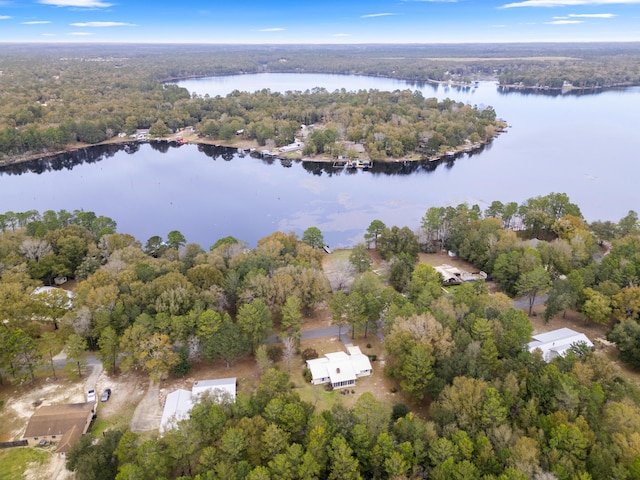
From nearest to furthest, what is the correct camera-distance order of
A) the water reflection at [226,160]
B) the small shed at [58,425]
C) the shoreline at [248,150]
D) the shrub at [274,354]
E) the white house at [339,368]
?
1. the small shed at [58,425]
2. the white house at [339,368]
3. the shrub at [274,354]
4. the water reflection at [226,160]
5. the shoreline at [248,150]

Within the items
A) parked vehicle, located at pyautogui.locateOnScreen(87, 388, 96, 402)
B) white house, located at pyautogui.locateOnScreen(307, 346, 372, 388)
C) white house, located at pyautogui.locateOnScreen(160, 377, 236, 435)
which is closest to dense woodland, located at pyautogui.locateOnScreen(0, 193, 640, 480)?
white house, located at pyautogui.locateOnScreen(160, 377, 236, 435)

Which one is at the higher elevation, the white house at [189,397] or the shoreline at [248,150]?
the white house at [189,397]

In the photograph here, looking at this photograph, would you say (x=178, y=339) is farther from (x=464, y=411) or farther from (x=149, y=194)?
(x=149, y=194)

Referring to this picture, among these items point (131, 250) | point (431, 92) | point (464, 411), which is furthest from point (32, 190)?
point (431, 92)

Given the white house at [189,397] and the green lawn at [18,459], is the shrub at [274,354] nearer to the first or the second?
the white house at [189,397]

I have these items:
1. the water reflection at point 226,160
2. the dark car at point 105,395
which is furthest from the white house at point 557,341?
the water reflection at point 226,160

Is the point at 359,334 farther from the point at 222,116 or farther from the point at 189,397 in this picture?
the point at 222,116

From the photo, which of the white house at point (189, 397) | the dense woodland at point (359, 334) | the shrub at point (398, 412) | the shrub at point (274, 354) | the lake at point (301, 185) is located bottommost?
the lake at point (301, 185)

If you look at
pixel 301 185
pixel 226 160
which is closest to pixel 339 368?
pixel 301 185
